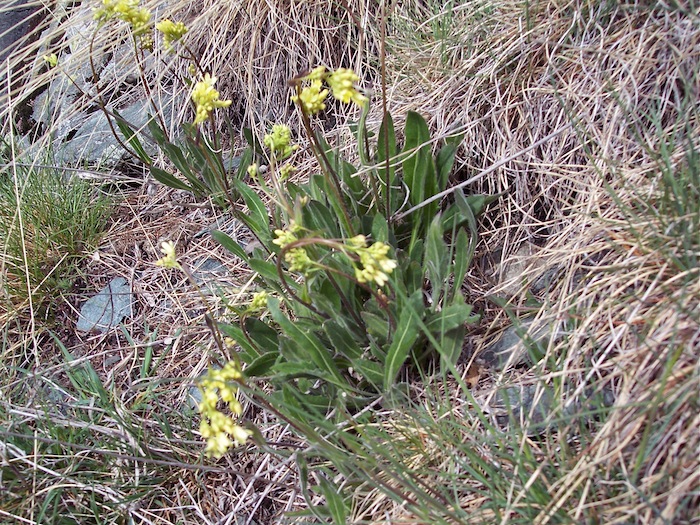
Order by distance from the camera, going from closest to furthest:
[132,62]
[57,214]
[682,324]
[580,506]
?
[580,506]
[682,324]
[57,214]
[132,62]

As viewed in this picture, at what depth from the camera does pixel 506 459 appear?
4.35ft

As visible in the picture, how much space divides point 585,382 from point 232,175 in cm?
169

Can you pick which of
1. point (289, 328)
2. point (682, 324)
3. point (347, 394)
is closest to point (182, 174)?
point (289, 328)

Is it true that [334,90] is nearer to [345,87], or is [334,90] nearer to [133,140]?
[345,87]

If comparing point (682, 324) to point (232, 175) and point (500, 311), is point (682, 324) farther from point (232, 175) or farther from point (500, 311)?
point (232, 175)

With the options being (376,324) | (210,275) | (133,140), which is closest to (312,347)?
(376,324)

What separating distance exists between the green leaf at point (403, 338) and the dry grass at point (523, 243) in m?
0.12

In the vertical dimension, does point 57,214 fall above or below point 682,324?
above

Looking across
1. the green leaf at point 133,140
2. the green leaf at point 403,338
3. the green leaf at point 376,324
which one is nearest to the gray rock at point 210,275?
Result: the green leaf at point 133,140

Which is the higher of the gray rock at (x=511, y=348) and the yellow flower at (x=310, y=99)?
the yellow flower at (x=310, y=99)

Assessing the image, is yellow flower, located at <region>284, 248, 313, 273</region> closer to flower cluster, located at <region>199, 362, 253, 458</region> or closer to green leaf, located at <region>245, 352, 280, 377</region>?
flower cluster, located at <region>199, 362, 253, 458</region>

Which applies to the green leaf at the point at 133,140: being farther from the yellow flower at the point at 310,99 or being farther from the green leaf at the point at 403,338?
the green leaf at the point at 403,338

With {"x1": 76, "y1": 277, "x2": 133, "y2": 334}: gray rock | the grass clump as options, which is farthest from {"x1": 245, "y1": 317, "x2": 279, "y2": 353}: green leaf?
the grass clump

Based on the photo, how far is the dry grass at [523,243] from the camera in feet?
3.96
